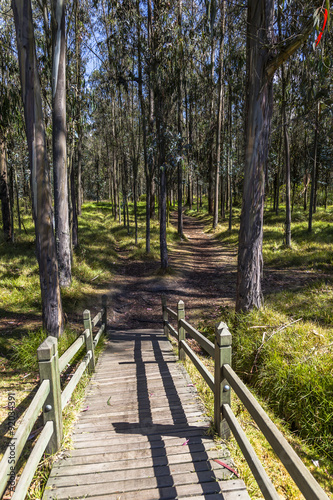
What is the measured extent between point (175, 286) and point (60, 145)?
21.1ft

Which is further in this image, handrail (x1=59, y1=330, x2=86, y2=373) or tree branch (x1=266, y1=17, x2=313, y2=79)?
tree branch (x1=266, y1=17, x2=313, y2=79)

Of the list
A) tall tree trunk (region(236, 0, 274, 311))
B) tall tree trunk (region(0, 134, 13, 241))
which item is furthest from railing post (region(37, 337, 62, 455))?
tall tree trunk (region(0, 134, 13, 241))

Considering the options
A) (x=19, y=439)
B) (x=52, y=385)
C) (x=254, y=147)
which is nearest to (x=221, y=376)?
(x=52, y=385)

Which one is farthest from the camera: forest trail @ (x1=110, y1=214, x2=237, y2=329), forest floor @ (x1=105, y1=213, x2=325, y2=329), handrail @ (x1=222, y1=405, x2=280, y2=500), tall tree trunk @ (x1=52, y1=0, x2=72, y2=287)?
forest trail @ (x1=110, y1=214, x2=237, y2=329)

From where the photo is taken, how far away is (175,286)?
12312mm

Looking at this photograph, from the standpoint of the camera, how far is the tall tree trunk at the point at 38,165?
5.38m

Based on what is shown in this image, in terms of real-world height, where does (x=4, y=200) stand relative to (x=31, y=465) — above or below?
above

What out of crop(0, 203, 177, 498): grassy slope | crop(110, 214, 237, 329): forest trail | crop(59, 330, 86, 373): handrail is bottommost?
crop(110, 214, 237, 329): forest trail

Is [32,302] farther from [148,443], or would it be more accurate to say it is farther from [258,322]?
[148,443]

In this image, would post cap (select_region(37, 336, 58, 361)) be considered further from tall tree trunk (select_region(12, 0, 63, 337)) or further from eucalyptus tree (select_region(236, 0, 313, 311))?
eucalyptus tree (select_region(236, 0, 313, 311))

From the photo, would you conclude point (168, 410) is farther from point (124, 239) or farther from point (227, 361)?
point (124, 239)

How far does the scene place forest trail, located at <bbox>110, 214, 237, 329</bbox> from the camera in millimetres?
9859

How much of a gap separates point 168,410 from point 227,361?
4.29 ft

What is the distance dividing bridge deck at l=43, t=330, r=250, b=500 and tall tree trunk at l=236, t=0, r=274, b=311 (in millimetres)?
2336
